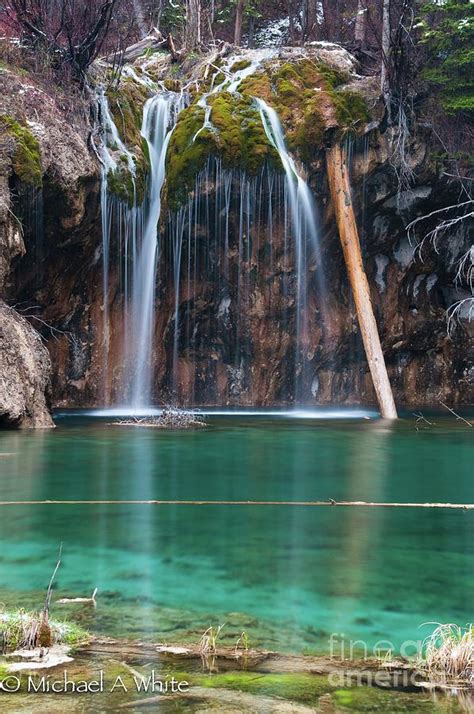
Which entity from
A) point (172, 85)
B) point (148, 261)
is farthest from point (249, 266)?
point (172, 85)

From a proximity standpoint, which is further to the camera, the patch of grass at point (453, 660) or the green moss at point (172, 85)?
the green moss at point (172, 85)

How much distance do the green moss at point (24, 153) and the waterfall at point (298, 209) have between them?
583cm

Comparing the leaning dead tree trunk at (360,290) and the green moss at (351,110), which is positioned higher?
the green moss at (351,110)

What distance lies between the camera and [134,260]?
17.5m

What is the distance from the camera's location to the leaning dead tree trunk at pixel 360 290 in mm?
15891

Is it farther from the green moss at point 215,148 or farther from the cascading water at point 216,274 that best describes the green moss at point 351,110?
the green moss at point 215,148

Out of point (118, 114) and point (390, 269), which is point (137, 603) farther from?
point (390, 269)

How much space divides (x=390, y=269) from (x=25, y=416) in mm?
11369

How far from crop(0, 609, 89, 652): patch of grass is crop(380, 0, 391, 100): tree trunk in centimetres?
1593

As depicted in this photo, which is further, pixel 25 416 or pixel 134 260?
pixel 134 260

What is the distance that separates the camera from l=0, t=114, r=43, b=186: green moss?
13.6 meters

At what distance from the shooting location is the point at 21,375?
42.2 feet

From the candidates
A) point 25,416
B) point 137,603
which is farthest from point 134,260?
point 137,603

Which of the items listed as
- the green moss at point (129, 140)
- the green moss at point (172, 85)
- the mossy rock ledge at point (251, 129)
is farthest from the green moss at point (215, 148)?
the green moss at point (172, 85)
